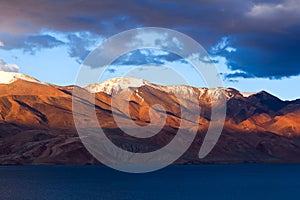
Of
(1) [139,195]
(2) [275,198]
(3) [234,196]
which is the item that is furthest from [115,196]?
(2) [275,198]

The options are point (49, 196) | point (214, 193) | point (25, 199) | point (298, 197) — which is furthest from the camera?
point (214, 193)

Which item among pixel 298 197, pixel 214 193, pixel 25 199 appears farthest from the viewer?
pixel 214 193

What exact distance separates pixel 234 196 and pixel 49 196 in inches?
1961

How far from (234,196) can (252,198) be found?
19.4 ft

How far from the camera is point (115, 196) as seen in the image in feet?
462

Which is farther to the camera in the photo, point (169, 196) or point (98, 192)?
point (98, 192)

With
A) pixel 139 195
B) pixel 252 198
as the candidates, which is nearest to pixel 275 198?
pixel 252 198

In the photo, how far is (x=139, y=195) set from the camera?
145 meters

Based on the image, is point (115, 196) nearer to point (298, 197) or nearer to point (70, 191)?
point (70, 191)

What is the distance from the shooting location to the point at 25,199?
128 meters

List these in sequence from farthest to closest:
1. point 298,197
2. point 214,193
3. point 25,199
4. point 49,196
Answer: point 214,193 → point 298,197 → point 49,196 → point 25,199

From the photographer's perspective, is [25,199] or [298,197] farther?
[298,197]

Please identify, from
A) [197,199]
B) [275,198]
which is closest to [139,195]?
[197,199]

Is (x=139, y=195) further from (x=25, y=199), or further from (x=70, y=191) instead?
(x=25, y=199)
